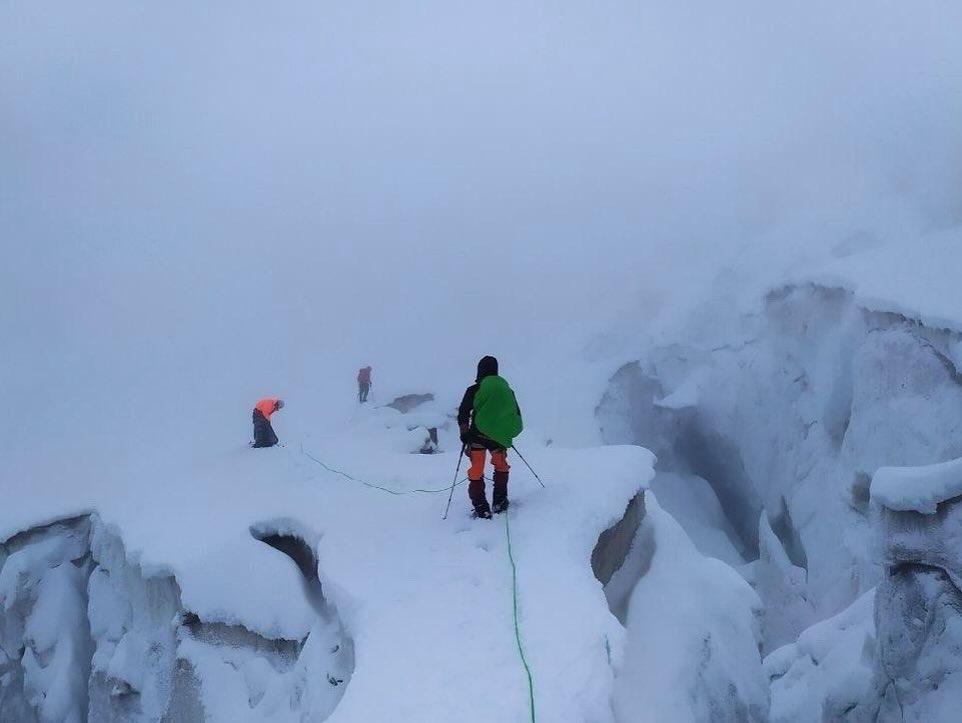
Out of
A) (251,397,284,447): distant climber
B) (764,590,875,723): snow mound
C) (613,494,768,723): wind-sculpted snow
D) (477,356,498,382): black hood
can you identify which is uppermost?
(477,356,498,382): black hood

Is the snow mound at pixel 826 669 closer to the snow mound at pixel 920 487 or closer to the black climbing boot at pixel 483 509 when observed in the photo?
the snow mound at pixel 920 487

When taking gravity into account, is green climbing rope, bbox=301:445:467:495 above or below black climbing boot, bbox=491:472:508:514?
below

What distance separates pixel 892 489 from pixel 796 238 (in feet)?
52.2

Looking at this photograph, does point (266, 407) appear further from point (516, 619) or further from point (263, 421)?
point (516, 619)

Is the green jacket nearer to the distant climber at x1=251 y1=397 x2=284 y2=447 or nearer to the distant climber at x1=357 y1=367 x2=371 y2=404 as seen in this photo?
the distant climber at x1=251 y1=397 x2=284 y2=447

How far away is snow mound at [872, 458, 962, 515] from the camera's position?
23.3 ft

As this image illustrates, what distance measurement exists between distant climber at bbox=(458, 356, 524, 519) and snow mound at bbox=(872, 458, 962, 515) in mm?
4033

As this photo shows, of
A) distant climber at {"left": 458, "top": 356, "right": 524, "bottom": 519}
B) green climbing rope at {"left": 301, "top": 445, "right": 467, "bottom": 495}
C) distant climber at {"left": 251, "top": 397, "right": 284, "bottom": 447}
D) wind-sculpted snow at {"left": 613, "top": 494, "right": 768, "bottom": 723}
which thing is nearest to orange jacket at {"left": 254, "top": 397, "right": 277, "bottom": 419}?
distant climber at {"left": 251, "top": 397, "right": 284, "bottom": 447}

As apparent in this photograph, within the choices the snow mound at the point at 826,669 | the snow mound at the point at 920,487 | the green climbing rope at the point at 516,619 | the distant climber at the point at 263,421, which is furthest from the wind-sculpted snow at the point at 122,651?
the snow mound at the point at 826,669

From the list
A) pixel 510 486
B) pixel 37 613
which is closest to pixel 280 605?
pixel 510 486

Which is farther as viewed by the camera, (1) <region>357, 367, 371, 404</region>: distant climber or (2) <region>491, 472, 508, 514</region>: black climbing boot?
(1) <region>357, 367, 371, 404</region>: distant climber

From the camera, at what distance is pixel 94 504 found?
12359 millimetres

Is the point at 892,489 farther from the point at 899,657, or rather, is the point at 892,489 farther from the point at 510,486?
the point at 510,486

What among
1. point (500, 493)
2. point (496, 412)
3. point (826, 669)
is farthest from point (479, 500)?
point (826, 669)
